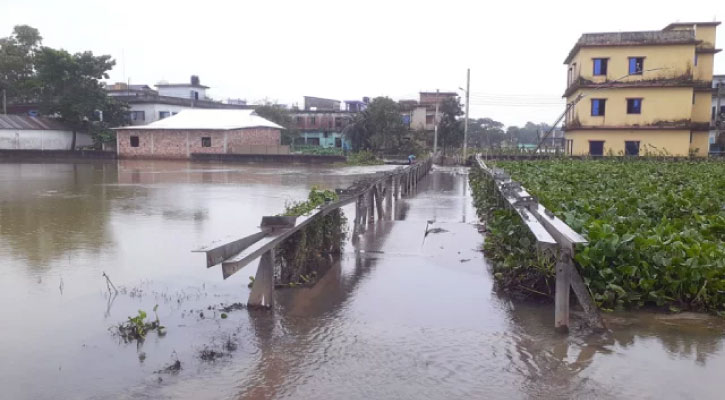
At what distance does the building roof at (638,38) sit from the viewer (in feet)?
115

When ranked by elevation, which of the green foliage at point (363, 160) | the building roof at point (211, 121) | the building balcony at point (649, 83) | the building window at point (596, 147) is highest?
the building balcony at point (649, 83)

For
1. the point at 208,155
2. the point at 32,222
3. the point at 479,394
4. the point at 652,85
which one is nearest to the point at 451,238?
the point at 479,394

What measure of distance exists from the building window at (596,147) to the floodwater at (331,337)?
98.7 ft

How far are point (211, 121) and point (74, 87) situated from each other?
37.8 ft

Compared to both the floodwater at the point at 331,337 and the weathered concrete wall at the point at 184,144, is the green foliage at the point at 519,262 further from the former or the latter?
the weathered concrete wall at the point at 184,144

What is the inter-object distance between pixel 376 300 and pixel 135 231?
21.9 ft

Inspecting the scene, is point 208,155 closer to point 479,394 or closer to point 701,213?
point 701,213

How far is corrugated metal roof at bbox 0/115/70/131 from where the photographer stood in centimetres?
4741

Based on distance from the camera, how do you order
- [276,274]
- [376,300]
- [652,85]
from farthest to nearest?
[652,85]
[276,274]
[376,300]

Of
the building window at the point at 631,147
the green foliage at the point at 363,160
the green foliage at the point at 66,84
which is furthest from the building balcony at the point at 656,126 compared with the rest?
the green foliage at the point at 66,84

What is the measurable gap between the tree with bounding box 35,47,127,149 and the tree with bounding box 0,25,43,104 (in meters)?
1.67

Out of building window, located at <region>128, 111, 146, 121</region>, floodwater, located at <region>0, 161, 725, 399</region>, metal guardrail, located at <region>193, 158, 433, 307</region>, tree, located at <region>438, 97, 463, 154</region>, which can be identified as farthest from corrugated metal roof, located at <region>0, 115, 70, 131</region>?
metal guardrail, located at <region>193, 158, 433, 307</region>

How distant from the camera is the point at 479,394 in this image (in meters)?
4.31

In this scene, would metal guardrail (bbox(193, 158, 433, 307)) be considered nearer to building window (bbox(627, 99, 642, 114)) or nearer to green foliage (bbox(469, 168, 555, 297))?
green foliage (bbox(469, 168, 555, 297))
